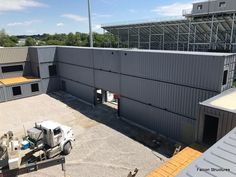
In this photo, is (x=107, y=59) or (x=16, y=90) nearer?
(x=107, y=59)

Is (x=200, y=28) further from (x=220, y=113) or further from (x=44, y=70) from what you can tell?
(x=220, y=113)

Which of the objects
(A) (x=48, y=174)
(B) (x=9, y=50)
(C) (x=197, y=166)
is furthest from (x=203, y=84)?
(B) (x=9, y=50)

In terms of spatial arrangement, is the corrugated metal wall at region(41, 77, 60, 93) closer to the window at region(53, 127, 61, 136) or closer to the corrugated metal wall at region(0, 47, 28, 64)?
the corrugated metal wall at region(0, 47, 28, 64)

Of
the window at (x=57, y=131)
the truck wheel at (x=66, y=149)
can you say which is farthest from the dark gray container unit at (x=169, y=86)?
the window at (x=57, y=131)

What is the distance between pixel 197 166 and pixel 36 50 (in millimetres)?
32589

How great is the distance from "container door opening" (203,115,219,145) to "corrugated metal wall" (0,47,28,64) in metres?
32.2

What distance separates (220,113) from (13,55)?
33.5 m

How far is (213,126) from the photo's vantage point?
15.1m

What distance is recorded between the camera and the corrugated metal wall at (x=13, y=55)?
33.2 m

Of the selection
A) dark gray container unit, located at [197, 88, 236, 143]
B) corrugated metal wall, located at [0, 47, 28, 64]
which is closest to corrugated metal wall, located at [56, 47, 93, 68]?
corrugated metal wall, located at [0, 47, 28, 64]

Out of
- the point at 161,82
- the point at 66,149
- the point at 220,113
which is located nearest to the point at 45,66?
the point at 66,149

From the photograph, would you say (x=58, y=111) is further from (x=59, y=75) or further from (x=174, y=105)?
(x=174, y=105)

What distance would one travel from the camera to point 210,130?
1505 centimetres

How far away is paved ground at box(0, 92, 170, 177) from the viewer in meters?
14.9
